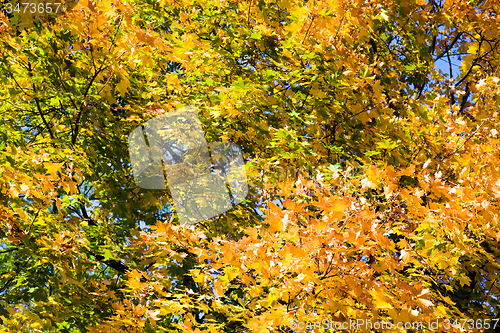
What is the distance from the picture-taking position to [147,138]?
5.59m

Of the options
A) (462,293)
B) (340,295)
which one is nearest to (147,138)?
(340,295)

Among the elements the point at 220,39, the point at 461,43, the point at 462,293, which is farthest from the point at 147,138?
the point at 461,43

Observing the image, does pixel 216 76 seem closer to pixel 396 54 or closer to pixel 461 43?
pixel 396 54

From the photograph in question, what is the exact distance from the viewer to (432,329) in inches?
108

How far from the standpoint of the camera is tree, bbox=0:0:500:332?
113 inches

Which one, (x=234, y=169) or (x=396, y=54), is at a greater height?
(x=396, y=54)

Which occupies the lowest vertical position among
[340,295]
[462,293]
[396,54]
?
[462,293]

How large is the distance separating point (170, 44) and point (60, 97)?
176cm

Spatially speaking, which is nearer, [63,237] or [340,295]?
[340,295]

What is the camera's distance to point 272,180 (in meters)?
4.62

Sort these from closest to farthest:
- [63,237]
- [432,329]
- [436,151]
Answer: [432,329] < [63,237] < [436,151]

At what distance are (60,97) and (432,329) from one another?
4.64m

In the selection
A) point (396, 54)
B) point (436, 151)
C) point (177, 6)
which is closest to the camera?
point (436, 151)

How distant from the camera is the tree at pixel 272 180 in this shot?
2.88 m
